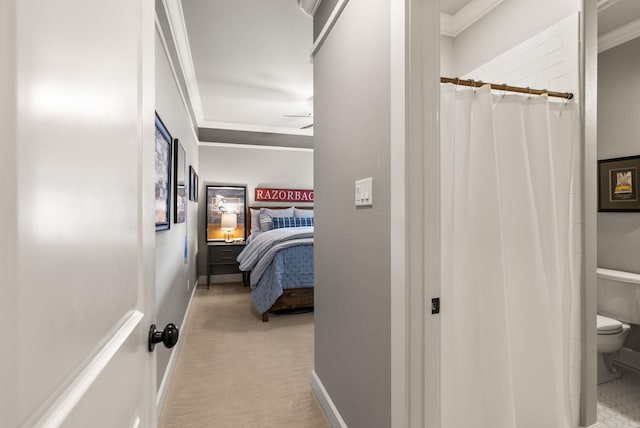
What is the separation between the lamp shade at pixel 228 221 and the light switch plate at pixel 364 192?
14.4 ft

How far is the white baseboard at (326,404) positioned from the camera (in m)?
1.69

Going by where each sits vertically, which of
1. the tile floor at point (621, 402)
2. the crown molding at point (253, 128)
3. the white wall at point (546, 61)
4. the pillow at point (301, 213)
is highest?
the crown molding at point (253, 128)

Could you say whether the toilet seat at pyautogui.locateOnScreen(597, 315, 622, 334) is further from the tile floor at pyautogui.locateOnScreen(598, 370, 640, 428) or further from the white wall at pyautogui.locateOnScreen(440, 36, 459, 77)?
the white wall at pyautogui.locateOnScreen(440, 36, 459, 77)

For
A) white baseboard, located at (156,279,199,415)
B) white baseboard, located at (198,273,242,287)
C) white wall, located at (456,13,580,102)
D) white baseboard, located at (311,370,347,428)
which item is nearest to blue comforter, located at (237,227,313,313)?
white baseboard, located at (156,279,199,415)

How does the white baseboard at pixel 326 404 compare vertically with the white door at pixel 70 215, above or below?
below

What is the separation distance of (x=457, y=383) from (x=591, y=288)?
93 cm

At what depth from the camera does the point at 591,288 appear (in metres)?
1.68

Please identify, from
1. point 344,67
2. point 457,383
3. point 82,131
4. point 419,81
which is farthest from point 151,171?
point 457,383

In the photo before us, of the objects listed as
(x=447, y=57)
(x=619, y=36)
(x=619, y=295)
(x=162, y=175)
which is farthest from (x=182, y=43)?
(x=619, y=295)

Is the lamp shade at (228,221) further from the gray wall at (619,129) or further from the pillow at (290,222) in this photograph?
the gray wall at (619,129)

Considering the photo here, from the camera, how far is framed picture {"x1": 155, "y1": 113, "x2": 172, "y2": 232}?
6.21 ft

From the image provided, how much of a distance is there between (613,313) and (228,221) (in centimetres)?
496

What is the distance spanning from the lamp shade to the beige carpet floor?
1.93 meters

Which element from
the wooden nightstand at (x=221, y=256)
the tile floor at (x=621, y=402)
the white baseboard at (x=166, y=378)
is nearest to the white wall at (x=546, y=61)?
the tile floor at (x=621, y=402)
